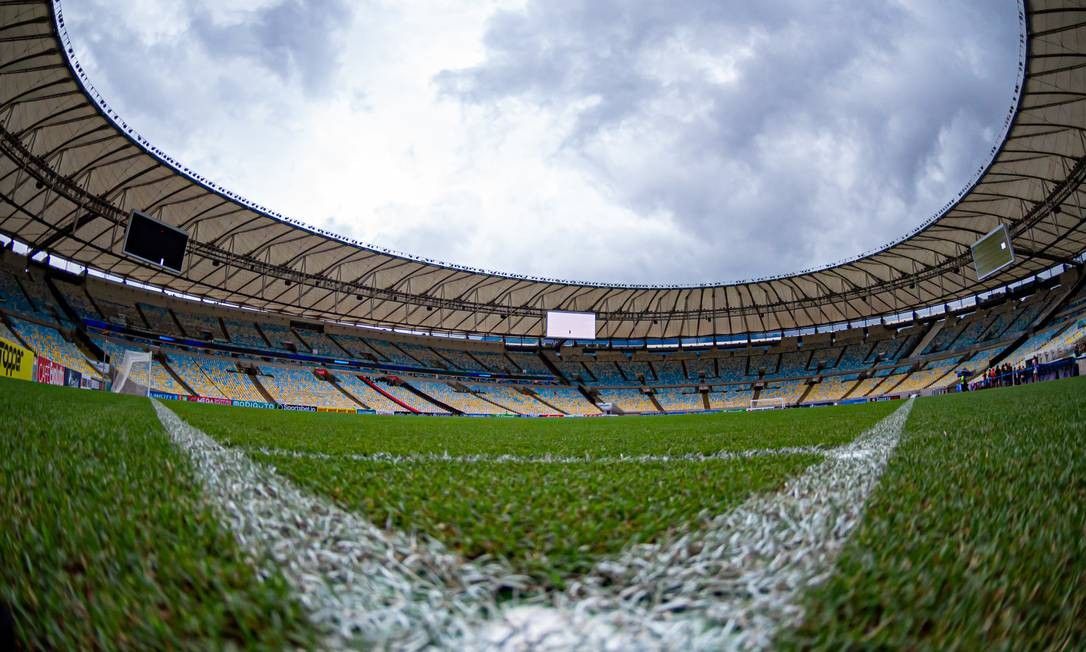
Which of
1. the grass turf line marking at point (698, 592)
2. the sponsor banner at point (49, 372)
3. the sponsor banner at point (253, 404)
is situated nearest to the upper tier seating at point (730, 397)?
the sponsor banner at point (253, 404)

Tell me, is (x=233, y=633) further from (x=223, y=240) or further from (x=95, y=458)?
(x=223, y=240)

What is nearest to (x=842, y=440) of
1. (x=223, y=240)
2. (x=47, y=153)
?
(x=47, y=153)

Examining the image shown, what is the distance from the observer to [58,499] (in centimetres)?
149

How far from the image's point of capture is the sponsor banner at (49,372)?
1443 centimetres

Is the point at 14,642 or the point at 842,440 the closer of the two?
the point at 14,642

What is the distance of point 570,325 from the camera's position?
39.2 m

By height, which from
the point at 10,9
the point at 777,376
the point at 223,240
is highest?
the point at 10,9

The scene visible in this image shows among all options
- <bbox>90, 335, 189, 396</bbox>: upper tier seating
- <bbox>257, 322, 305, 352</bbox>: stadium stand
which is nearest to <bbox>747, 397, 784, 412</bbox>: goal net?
<bbox>257, 322, 305, 352</bbox>: stadium stand

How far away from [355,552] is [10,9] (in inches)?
755

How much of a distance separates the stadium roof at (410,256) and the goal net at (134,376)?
639 cm

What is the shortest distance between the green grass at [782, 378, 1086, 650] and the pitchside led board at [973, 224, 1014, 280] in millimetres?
28934

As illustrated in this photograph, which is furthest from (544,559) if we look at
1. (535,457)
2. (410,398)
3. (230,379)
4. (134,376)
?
(410,398)

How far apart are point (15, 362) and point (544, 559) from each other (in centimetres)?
1732

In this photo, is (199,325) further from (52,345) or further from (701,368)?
(701,368)
